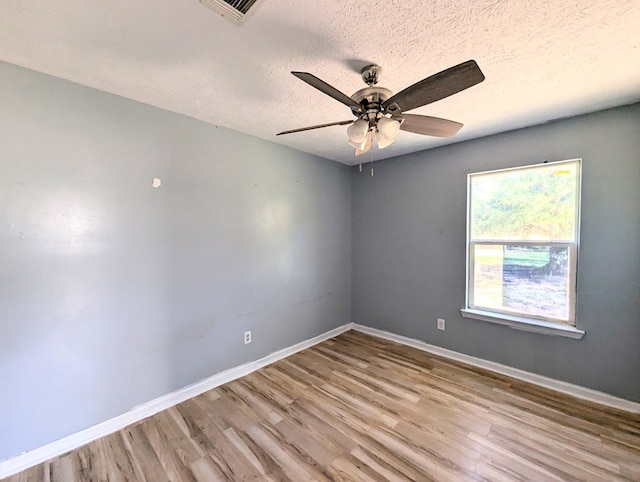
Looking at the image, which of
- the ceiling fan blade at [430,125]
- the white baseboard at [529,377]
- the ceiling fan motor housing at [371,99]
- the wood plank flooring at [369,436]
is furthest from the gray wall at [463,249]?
the ceiling fan motor housing at [371,99]

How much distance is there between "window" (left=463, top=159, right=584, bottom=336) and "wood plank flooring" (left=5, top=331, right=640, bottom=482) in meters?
0.70

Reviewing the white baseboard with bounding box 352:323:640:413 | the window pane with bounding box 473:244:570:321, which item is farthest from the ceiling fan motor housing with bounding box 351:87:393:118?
the white baseboard with bounding box 352:323:640:413

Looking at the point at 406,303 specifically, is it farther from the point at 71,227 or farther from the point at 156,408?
the point at 71,227

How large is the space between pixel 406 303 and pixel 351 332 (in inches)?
35.8

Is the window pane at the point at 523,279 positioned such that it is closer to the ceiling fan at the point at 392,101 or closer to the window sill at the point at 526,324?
the window sill at the point at 526,324

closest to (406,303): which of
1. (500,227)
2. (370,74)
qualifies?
(500,227)

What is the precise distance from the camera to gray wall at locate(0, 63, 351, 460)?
158 cm

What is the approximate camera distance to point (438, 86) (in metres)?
1.24

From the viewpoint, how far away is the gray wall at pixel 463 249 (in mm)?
2066

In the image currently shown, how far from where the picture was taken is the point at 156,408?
6.75 ft

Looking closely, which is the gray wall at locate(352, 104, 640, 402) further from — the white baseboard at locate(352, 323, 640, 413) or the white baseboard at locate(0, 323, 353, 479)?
the white baseboard at locate(0, 323, 353, 479)

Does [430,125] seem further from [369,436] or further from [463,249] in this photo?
[369,436]

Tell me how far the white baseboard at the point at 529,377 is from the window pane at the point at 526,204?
4.08 feet

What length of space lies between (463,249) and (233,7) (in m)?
2.79
